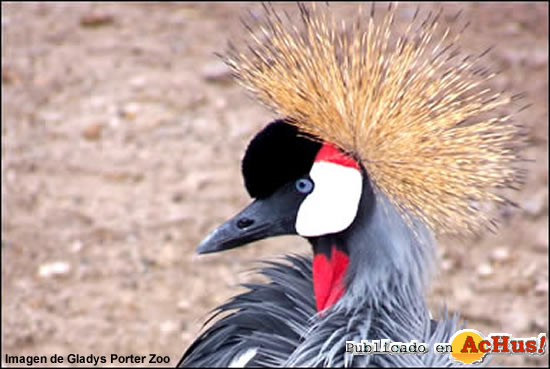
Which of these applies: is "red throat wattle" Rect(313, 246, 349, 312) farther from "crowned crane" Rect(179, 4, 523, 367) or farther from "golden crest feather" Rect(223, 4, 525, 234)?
"golden crest feather" Rect(223, 4, 525, 234)

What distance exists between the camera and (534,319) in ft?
8.77

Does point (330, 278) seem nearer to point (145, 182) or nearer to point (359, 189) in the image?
point (359, 189)

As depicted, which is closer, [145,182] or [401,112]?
[401,112]

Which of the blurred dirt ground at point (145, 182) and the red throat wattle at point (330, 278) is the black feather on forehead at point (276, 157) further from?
the blurred dirt ground at point (145, 182)

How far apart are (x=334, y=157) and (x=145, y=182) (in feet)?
5.25

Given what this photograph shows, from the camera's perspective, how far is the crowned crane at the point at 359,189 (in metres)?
1.61

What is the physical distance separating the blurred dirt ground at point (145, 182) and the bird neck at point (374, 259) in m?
0.79

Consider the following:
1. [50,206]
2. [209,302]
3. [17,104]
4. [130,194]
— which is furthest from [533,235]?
[17,104]

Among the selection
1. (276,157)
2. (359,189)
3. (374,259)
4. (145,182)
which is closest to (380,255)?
(374,259)

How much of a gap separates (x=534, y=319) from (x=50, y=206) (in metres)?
1.44

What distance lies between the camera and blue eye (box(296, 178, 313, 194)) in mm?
1649

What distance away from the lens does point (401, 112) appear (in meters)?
1.64

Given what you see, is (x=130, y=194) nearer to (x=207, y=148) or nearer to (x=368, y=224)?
(x=207, y=148)

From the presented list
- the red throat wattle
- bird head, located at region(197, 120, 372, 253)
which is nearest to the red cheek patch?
bird head, located at region(197, 120, 372, 253)
